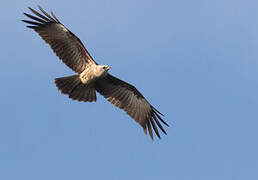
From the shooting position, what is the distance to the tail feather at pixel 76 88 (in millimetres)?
20938

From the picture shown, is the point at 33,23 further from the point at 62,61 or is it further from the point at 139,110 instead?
the point at 139,110

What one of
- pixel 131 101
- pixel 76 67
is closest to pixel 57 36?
pixel 76 67

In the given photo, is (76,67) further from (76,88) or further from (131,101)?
(131,101)

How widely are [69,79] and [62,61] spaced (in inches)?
23.2

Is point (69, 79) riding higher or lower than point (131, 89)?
lower

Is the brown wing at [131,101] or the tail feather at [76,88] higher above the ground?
Answer: the brown wing at [131,101]

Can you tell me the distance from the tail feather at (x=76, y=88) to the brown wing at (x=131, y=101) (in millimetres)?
456

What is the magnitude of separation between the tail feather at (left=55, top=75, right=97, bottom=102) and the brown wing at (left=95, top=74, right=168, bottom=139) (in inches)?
17.9

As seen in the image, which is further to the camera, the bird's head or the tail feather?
the tail feather

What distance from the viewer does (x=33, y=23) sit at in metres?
20.8

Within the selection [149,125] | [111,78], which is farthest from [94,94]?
[149,125]

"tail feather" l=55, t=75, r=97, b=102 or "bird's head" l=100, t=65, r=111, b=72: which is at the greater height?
"bird's head" l=100, t=65, r=111, b=72

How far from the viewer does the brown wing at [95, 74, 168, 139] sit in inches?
861

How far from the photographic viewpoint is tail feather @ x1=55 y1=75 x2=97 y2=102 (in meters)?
20.9
